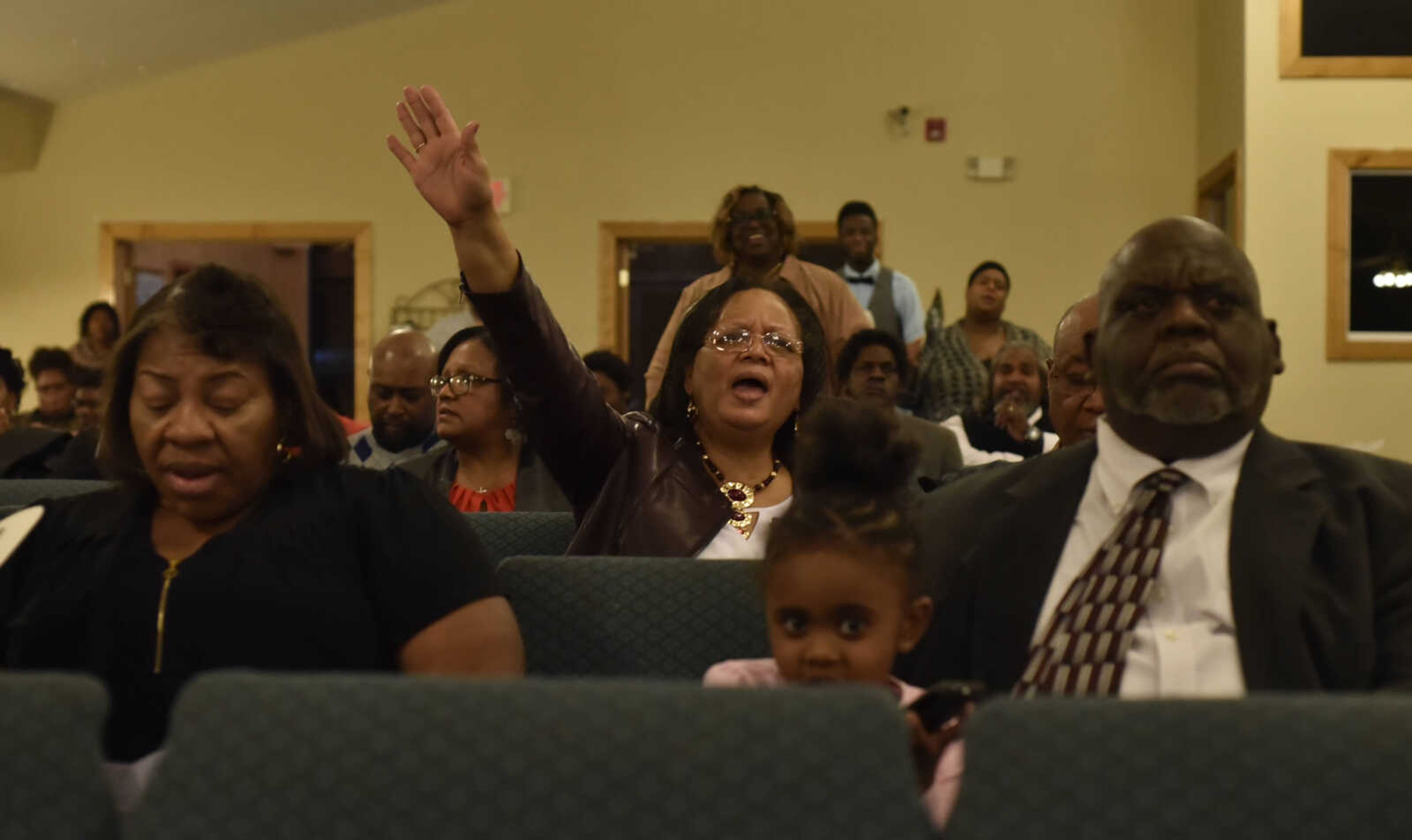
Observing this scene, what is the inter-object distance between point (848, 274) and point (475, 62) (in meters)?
3.12

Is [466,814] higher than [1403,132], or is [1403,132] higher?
[1403,132]

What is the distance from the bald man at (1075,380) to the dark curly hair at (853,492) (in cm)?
99

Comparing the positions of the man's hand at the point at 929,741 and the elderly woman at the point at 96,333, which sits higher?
the elderly woman at the point at 96,333

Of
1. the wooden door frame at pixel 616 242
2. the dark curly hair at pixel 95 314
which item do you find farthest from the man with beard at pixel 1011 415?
the dark curly hair at pixel 95 314

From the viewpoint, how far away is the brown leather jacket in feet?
7.17

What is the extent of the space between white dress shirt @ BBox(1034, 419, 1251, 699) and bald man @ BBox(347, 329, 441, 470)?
104 inches

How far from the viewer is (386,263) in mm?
8789

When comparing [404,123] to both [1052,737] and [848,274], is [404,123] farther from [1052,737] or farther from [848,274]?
[848,274]

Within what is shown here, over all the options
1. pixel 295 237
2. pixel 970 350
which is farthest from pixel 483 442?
pixel 295 237

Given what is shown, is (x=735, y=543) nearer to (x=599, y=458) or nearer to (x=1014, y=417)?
(x=599, y=458)

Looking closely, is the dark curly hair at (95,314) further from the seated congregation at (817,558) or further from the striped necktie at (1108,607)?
the striped necktie at (1108,607)

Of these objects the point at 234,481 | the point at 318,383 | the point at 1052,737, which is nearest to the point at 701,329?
the point at 234,481

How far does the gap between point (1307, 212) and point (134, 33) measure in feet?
20.5

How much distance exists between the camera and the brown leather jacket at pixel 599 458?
219 cm
